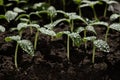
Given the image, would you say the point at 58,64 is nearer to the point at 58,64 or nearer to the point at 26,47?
the point at 58,64

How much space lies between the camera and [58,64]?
73.0 inches

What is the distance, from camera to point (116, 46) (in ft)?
6.77

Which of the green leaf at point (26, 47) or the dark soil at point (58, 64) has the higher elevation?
the green leaf at point (26, 47)

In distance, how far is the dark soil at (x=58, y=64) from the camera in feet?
5.85

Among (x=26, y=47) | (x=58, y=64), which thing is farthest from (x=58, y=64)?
(x=26, y=47)

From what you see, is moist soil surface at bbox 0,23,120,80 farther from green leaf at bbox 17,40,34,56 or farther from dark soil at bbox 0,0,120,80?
green leaf at bbox 17,40,34,56

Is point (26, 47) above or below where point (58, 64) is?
above

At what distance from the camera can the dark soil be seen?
1784 mm

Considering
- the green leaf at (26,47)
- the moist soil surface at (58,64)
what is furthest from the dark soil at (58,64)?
the green leaf at (26,47)

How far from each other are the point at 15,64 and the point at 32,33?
1.43 feet

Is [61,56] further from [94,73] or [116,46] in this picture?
[116,46]

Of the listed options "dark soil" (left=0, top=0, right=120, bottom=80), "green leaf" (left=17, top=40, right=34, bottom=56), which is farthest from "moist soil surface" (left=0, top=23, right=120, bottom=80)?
"green leaf" (left=17, top=40, right=34, bottom=56)

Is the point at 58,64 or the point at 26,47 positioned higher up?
the point at 26,47

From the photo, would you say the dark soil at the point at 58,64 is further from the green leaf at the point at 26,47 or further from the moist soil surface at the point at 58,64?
the green leaf at the point at 26,47
